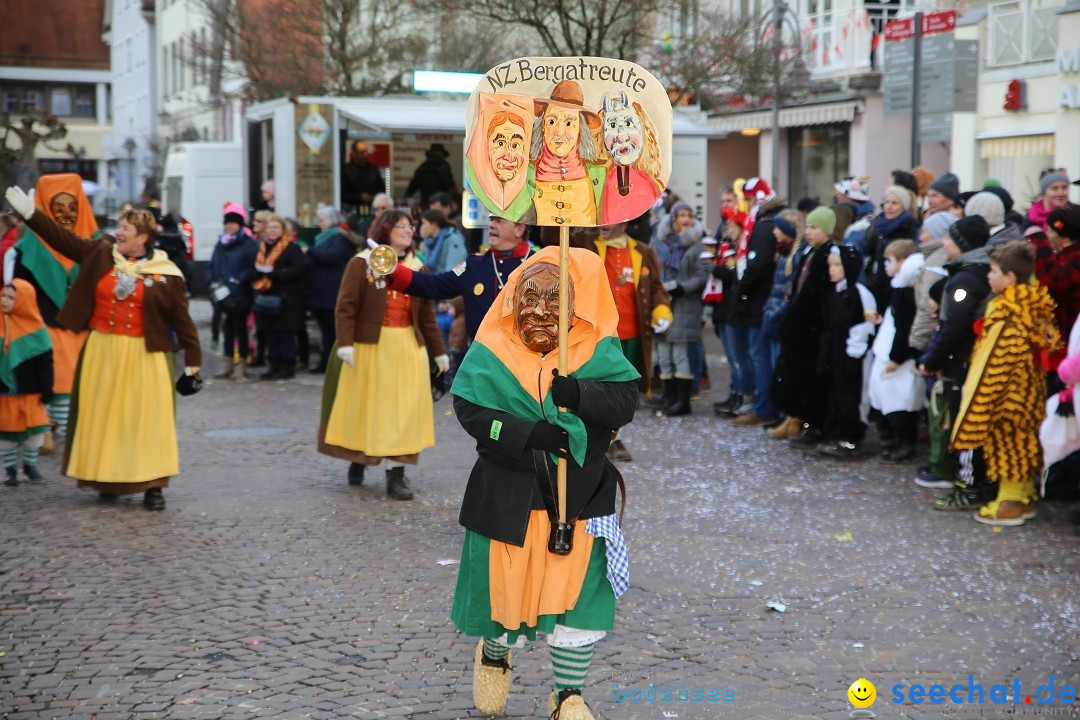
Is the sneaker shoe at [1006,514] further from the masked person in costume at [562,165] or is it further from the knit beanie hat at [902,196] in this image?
the masked person in costume at [562,165]

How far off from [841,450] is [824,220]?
1777 millimetres

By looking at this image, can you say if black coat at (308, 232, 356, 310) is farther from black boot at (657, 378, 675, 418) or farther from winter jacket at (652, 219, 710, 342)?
black boot at (657, 378, 675, 418)

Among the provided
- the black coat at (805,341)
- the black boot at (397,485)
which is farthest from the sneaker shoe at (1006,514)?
the black boot at (397,485)

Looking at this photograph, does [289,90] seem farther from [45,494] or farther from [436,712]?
[436,712]

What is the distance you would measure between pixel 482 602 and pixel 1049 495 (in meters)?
5.34

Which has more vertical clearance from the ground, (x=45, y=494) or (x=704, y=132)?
(x=704, y=132)

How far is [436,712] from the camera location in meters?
4.96

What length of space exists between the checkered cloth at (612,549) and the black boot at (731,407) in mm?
7834

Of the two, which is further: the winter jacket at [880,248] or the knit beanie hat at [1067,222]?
the winter jacket at [880,248]

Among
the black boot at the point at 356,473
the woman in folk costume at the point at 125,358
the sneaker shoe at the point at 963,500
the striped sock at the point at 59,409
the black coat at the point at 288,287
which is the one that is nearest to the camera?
the woman in folk costume at the point at 125,358

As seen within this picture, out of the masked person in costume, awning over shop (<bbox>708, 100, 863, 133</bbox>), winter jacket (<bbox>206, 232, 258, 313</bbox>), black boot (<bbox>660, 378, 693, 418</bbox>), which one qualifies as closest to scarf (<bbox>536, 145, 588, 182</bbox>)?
the masked person in costume

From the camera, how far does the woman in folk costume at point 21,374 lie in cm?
917

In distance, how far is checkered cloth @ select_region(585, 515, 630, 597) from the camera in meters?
4.67

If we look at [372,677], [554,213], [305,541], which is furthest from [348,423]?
[554,213]
